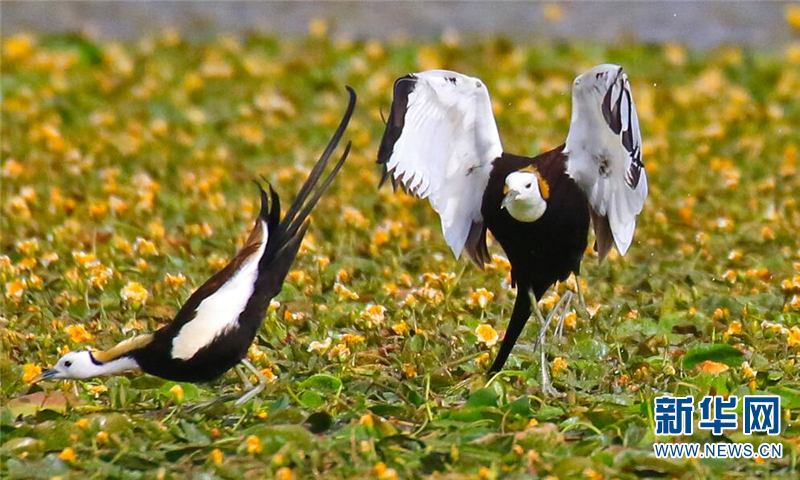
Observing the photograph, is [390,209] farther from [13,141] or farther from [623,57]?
[623,57]

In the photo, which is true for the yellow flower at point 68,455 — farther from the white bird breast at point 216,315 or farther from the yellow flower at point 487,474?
the yellow flower at point 487,474

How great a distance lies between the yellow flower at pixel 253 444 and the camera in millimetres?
3397

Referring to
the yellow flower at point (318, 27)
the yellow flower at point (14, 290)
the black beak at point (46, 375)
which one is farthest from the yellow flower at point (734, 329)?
the yellow flower at point (318, 27)

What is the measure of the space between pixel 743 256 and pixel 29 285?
8.27 ft

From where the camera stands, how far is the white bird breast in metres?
3.68

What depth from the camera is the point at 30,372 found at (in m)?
3.95

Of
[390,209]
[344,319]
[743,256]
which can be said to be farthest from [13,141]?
[743,256]

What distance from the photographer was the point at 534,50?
29.0 feet

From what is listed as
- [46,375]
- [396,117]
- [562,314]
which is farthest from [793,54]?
[46,375]

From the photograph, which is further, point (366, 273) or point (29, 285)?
point (366, 273)

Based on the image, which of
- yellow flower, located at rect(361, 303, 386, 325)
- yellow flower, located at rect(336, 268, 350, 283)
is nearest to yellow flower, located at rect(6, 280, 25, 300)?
yellow flower, located at rect(336, 268, 350, 283)

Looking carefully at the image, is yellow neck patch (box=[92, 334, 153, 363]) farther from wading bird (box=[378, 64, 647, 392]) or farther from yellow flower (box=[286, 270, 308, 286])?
yellow flower (box=[286, 270, 308, 286])

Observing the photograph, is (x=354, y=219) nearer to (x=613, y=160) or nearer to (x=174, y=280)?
(x=174, y=280)

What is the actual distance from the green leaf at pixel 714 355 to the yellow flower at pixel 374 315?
35.7 inches
